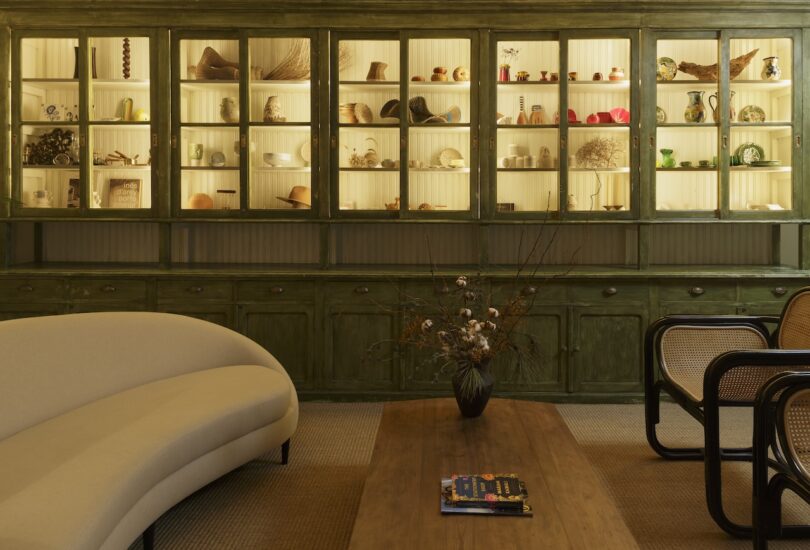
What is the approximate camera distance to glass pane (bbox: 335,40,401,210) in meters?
5.15

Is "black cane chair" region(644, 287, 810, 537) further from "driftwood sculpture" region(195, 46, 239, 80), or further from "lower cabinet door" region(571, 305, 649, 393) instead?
"driftwood sculpture" region(195, 46, 239, 80)

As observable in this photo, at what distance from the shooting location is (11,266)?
17.3ft

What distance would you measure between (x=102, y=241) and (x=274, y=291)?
5.20 ft

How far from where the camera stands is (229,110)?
519 centimetres

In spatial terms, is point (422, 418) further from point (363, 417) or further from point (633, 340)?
point (633, 340)

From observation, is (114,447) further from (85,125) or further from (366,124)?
(85,125)

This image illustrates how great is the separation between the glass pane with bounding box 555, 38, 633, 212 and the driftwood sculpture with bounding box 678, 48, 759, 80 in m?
0.44

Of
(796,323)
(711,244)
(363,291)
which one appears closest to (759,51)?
(711,244)

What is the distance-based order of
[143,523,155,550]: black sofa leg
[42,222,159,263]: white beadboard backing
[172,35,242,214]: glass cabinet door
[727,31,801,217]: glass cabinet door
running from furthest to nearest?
[42,222,159,263]: white beadboard backing < [172,35,242,214]: glass cabinet door < [727,31,801,217]: glass cabinet door < [143,523,155,550]: black sofa leg

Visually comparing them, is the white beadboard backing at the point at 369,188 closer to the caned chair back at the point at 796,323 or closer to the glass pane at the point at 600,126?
the glass pane at the point at 600,126

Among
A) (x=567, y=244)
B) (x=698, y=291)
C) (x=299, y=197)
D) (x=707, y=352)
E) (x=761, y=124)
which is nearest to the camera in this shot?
(x=707, y=352)

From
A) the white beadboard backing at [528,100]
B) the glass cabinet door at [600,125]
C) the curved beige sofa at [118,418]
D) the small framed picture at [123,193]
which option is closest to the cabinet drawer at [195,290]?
the small framed picture at [123,193]

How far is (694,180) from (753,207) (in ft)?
1.40

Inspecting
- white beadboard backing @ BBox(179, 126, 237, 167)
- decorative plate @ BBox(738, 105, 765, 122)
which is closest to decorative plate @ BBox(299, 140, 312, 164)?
white beadboard backing @ BBox(179, 126, 237, 167)
